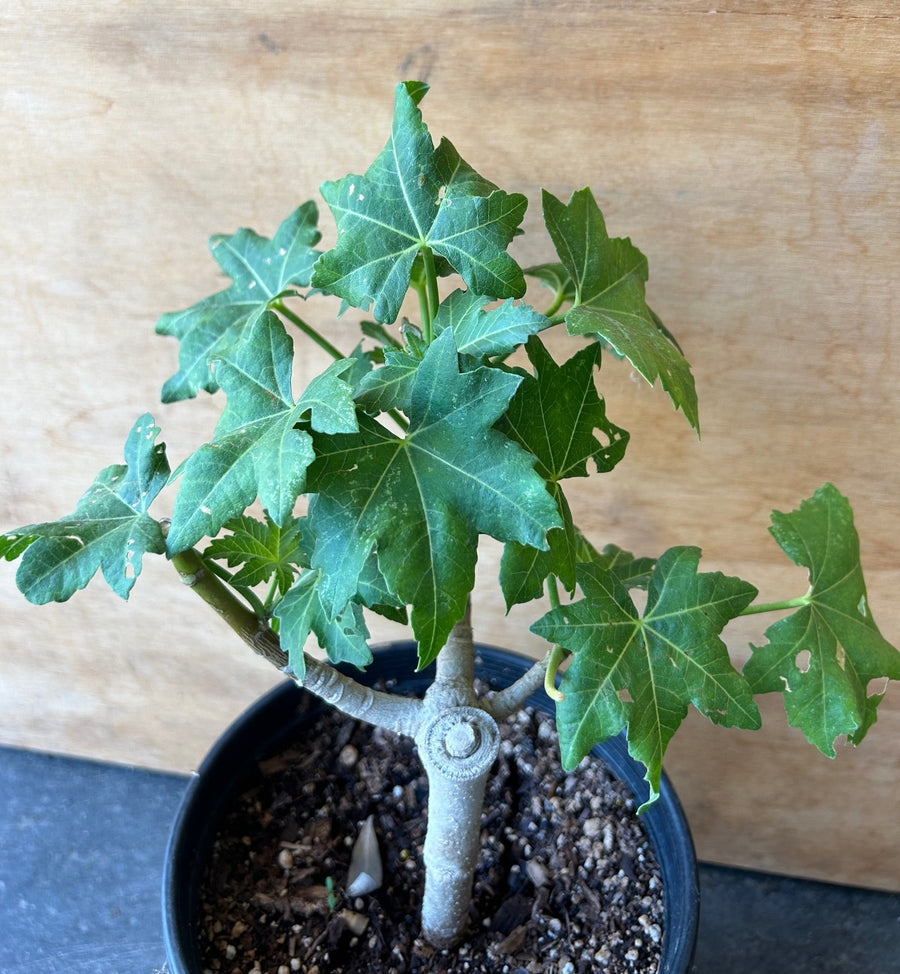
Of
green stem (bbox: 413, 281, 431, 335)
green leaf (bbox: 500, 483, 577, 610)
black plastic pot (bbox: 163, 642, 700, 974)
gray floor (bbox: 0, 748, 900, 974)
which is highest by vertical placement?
green stem (bbox: 413, 281, 431, 335)

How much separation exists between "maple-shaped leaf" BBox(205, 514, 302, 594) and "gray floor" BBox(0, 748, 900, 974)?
2.67 ft

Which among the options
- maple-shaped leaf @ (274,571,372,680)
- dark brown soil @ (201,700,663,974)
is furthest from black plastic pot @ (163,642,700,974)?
maple-shaped leaf @ (274,571,372,680)

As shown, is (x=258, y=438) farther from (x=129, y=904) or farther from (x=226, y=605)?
(x=129, y=904)

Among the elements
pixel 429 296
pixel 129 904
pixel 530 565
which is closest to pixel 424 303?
pixel 429 296

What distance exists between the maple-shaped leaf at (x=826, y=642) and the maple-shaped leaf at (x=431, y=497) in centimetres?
32

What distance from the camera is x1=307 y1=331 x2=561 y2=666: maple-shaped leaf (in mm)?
592

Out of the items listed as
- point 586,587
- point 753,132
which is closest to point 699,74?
point 753,132

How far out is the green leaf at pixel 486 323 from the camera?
0.64 metres

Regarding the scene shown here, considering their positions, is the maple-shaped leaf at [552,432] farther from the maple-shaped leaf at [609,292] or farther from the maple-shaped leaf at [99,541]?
the maple-shaped leaf at [99,541]

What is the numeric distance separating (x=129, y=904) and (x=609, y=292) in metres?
1.21

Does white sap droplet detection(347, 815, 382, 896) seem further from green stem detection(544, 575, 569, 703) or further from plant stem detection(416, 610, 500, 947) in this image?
green stem detection(544, 575, 569, 703)

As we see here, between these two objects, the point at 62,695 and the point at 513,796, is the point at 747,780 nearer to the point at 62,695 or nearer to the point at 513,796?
the point at 513,796

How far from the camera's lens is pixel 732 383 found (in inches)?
39.6

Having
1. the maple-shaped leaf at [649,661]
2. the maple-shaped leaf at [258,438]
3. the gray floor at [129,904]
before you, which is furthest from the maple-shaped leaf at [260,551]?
the gray floor at [129,904]
